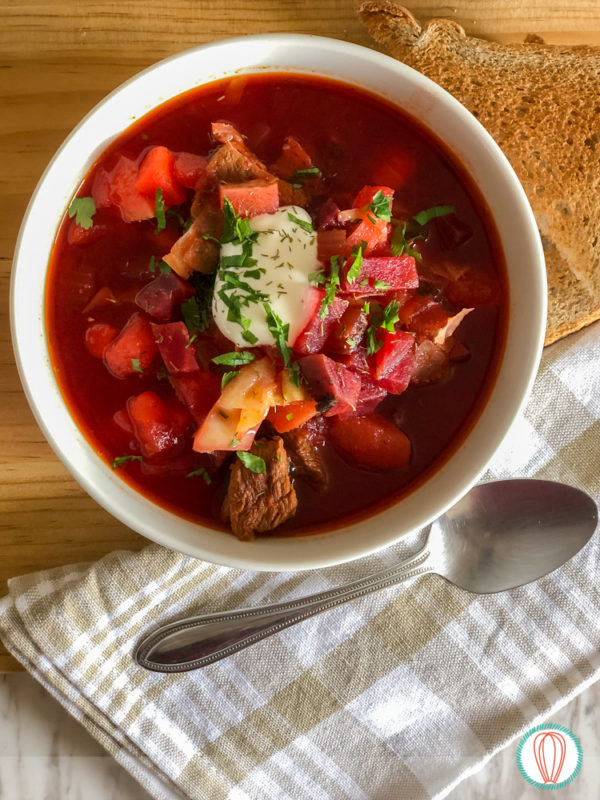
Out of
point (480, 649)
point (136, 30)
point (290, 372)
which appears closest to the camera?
point (290, 372)

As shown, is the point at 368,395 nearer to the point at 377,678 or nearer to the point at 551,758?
the point at 377,678

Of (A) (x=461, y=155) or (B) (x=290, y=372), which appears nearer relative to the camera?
(B) (x=290, y=372)

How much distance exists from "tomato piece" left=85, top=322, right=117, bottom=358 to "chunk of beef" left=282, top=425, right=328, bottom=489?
0.68 m

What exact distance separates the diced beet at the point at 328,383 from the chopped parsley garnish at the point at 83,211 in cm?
89

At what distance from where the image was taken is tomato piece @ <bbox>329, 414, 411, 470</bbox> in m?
2.56

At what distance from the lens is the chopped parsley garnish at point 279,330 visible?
234cm

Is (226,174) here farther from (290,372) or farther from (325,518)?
(325,518)

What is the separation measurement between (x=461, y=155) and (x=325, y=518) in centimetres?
132

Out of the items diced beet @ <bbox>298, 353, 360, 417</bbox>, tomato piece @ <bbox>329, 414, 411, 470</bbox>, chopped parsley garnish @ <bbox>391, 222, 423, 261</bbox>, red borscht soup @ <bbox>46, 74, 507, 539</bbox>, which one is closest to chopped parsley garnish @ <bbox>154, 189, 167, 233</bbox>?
red borscht soup @ <bbox>46, 74, 507, 539</bbox>

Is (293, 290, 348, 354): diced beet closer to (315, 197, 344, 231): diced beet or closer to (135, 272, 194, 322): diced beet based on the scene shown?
(315, 197, 344, 231): diced beet

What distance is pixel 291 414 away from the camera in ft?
8.00

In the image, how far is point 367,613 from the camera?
3.02 metres

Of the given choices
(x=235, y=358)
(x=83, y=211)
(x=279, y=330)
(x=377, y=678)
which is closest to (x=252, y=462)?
(x=235, y=358)

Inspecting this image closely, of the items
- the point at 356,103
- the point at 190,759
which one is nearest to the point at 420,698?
the point at 190,759
